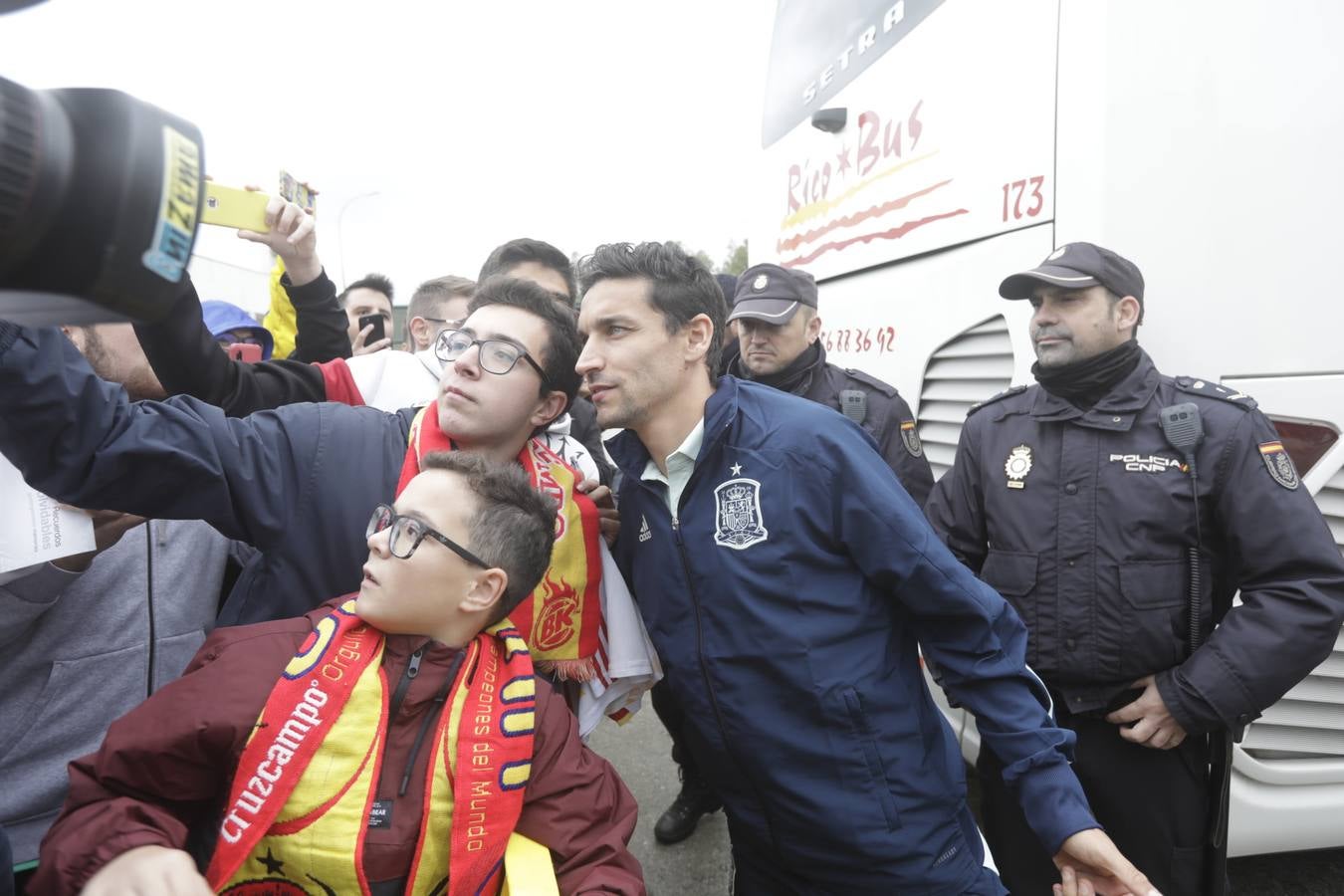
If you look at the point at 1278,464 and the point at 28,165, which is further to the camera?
the point at 1278,464

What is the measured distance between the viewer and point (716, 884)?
8.81 ft

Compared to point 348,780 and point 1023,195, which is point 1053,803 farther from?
point 1023,195

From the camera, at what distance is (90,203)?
518 mm

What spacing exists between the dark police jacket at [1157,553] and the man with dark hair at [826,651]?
1.98 ft

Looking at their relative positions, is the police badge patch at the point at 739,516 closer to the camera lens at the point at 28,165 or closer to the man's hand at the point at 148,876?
the man's hand at the point at 148,876

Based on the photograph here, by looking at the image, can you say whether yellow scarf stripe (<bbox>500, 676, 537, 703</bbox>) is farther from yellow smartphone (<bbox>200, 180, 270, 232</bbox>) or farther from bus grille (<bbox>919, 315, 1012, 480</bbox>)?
bus grille (<bbox>919, 315, 1012, 480</bbox>)

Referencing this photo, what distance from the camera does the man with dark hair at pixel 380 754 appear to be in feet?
3.50

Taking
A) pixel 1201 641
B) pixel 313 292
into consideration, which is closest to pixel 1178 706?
pixel 1201 641

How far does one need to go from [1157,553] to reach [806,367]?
1632mm

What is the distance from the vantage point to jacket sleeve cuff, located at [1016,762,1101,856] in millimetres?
1333

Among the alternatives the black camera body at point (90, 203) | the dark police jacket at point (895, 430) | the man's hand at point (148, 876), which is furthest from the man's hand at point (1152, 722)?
the black camera body at point (90, 203)

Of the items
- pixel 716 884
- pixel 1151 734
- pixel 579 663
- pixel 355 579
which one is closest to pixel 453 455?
pixel 355 579

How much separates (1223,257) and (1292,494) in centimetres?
67

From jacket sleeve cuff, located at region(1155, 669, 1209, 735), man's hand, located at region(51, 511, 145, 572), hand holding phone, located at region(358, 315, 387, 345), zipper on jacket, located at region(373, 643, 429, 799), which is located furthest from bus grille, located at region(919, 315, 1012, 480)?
man's hand, located at region(51, 511, 145, 572)
